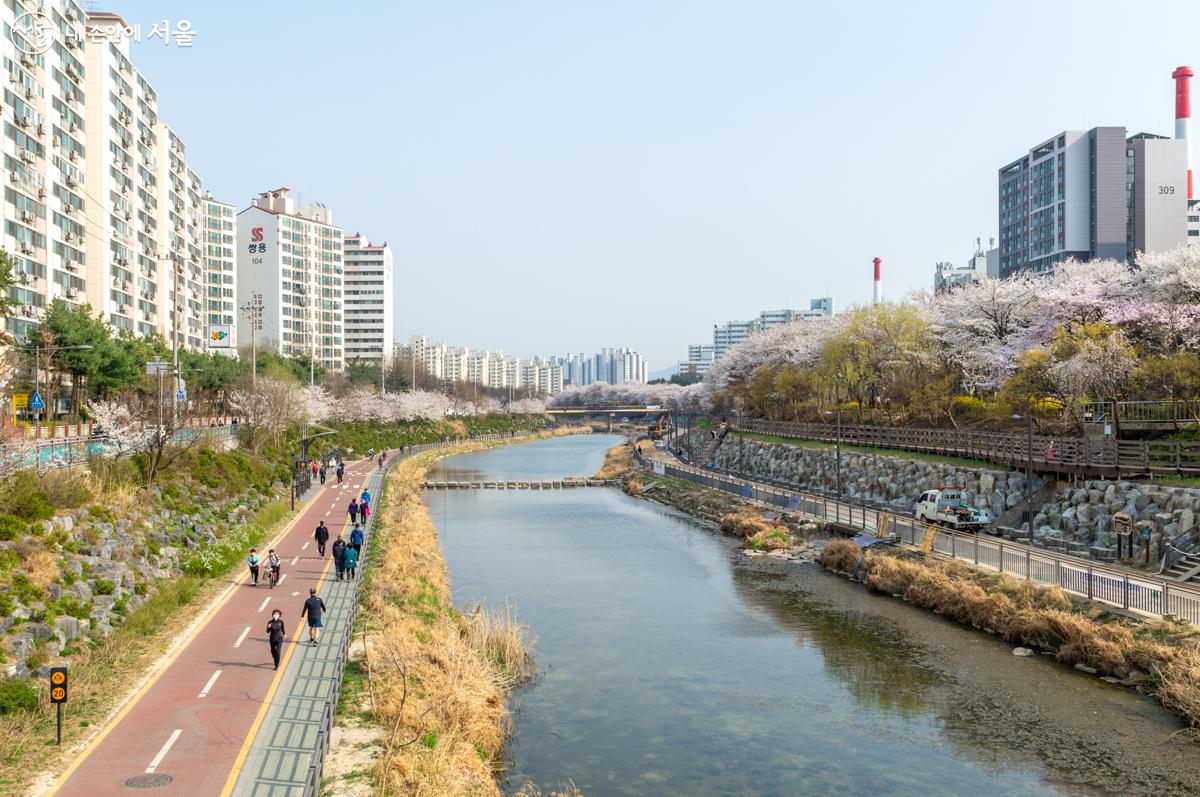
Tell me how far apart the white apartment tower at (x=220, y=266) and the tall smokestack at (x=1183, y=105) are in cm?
13826

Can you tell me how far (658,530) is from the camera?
5738 centimetres

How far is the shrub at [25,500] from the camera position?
25.2 m

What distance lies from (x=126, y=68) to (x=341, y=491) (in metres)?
50.2

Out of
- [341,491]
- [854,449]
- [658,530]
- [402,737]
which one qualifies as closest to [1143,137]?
[854,449]

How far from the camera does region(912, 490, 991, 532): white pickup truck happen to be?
40438 mm

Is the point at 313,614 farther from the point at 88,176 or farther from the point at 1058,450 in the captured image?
the point at 88,176

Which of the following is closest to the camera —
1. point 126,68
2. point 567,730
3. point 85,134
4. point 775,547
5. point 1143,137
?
point 567,730

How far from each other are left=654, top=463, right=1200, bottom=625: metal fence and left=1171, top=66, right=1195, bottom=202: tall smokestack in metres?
101

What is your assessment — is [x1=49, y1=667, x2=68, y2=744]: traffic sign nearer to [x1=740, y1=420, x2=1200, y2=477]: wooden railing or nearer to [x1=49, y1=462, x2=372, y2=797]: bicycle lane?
[x1=49, y1=462, x2=372, y2=797]: bicycle lane

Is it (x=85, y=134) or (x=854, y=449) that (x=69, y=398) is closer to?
(x=85, y=134)

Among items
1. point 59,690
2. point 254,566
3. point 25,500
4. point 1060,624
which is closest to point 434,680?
point 59,690

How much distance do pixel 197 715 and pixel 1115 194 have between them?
13791 centimetres

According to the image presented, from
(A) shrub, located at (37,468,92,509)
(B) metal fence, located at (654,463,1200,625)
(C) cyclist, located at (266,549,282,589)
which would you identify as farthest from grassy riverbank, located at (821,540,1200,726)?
(A) shrub, located at (37,468,92,509)

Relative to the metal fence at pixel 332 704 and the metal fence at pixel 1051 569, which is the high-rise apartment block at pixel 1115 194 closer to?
the metal fence at pixel 1051 569
